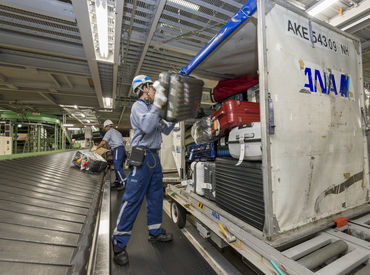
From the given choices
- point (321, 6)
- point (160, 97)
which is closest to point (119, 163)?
point (160, 97)

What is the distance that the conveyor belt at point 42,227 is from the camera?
4.21ft

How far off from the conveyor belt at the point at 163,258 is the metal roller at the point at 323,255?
91 centimetres

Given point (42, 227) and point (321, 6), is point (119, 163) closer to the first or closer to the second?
point (42, 227)

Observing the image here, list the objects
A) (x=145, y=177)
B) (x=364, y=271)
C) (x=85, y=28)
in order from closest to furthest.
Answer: (x=364, y=271)
(x=145, y=177)
(x=85, y=28)

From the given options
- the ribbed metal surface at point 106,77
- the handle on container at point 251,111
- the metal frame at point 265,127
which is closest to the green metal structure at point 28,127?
the ribbed metal surface at point 106,77

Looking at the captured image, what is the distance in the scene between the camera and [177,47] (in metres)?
4.11

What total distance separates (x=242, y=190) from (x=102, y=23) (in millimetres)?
3243

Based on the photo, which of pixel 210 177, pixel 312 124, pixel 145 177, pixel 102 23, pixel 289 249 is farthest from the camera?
pixel 102 23

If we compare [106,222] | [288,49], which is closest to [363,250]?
[288,49]

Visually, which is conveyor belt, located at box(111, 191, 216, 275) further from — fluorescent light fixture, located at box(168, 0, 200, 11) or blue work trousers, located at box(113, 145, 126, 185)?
fluorescent light fixture, located at box(168, 0, 200, 11)

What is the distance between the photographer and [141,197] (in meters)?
1.90

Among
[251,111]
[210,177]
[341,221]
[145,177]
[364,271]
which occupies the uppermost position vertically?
[251,111]

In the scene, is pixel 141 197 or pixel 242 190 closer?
pixel 242 190

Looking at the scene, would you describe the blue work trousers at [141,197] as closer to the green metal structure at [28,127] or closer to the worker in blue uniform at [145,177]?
the worker in blue uniform at [145,177]
